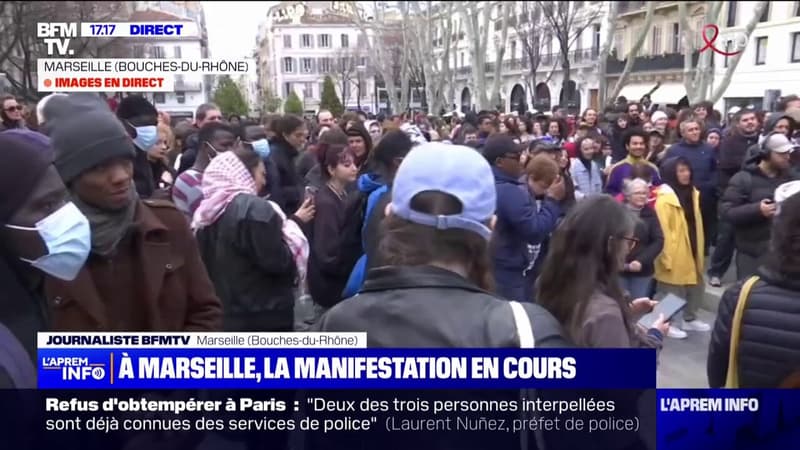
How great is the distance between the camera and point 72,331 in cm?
170

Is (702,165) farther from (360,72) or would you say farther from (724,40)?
(360,72)

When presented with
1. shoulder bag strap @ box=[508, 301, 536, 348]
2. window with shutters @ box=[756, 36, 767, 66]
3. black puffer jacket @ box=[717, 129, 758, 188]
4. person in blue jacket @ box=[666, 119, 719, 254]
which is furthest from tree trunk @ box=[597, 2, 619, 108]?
black puffer jacket @ box=[717, 129, 758, 188]

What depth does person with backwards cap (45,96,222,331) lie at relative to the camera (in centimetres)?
164

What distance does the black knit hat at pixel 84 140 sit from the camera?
1.62 m

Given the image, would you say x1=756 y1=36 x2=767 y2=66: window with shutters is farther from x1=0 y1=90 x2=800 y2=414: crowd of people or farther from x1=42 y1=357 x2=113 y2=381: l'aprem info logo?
x1=42 y1=357 x2=113 y2=381: l'aprem info logo

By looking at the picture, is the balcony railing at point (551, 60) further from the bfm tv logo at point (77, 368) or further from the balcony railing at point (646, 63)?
the bfm tv logo at point (77, 368)

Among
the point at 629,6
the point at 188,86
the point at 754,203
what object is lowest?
the point at 754,203

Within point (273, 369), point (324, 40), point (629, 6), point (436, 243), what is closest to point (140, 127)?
point (324, 40)

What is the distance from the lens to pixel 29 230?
159 cm

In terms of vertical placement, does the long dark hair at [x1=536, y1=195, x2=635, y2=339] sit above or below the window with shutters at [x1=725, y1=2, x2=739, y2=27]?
below

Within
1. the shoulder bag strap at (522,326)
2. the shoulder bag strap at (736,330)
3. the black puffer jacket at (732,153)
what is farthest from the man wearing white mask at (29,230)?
the black puffer jacket at (732,153)

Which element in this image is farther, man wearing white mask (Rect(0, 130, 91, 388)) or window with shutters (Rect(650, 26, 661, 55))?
window with shutters (Rect(650, 26, 661, 55))

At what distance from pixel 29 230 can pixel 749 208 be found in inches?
142

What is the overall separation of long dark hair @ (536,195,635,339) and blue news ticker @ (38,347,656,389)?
0.47 ft
